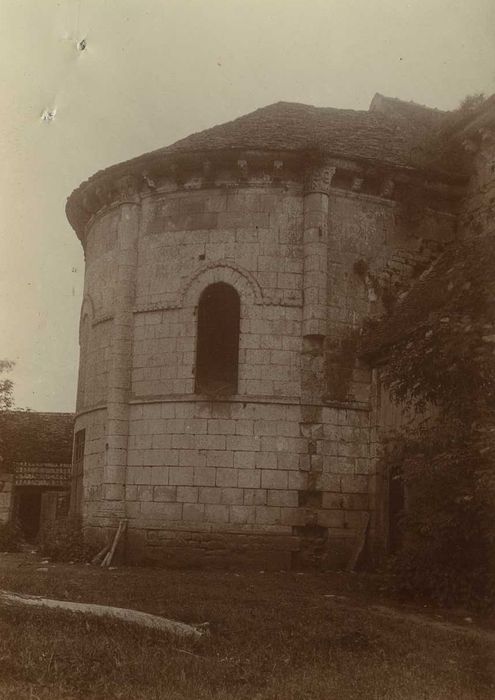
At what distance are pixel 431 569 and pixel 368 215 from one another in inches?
275

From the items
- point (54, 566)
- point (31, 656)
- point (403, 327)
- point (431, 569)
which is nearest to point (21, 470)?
point (54, 566)

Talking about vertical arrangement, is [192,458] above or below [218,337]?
below

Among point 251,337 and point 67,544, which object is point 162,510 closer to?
point 67,544

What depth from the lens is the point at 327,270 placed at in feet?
43.6

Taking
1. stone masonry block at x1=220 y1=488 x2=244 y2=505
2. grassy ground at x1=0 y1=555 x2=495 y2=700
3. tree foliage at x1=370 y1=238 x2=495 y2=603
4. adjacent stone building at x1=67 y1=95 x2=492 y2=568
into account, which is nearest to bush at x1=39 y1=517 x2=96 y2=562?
adjacent stone building at x1=67 y1=95 x2=492 y2=568

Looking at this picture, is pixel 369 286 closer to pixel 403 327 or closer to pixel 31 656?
pixel 403 327

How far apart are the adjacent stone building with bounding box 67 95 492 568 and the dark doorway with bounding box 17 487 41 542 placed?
1105cm

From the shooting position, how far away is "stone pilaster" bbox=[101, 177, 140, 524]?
43.2 feet

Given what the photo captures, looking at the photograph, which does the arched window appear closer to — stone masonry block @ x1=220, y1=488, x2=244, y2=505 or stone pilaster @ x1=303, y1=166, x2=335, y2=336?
stone pilaster @ x1=303, y1=166, x2=335, y2=336

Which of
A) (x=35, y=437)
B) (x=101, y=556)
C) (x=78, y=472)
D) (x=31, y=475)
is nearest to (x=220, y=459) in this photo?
(x=101, y=556)

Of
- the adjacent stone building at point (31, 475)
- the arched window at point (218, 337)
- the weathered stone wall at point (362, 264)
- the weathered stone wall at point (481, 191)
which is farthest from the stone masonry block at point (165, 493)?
the adjacent stone building at point (31, 475)

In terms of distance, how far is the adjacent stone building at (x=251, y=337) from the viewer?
12586 millimetres

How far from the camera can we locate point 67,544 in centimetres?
1370

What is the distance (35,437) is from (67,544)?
12.5 m
